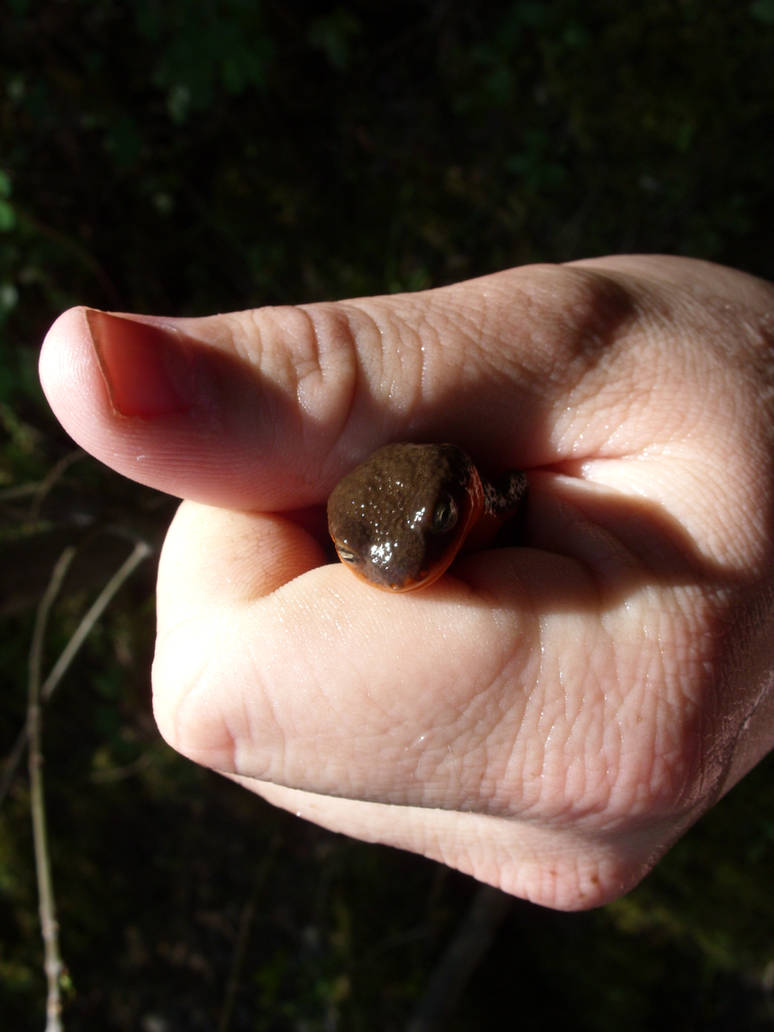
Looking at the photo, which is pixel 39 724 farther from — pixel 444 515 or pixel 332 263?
pixel 332 263

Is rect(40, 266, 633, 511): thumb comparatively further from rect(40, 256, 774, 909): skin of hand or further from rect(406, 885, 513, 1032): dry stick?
rect(406, 885, 513, 1032): dry stick

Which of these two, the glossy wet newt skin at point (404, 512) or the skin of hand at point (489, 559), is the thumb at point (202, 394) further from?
the glossy wet newt skin at point (404, 512)

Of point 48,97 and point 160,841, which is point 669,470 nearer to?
point 48,97

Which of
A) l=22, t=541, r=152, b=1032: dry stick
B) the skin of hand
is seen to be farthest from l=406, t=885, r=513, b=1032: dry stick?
the skin of hand

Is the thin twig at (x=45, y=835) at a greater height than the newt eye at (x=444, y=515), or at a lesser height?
lesser

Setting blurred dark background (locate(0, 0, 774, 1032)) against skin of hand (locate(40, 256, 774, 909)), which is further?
blurred dark background (locate(0, 0, 774, 1032))

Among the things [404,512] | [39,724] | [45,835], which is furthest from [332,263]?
[45,835]

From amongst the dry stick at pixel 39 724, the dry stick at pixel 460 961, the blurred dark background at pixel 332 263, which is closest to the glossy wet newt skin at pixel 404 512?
the dry stick at pixel 39 724
